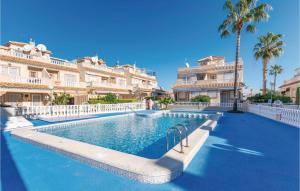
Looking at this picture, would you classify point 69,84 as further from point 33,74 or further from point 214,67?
point 214,67

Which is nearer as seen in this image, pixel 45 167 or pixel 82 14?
pixel 45 167

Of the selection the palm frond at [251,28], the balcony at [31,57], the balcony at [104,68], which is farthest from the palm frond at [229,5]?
the balcony at [31,57]

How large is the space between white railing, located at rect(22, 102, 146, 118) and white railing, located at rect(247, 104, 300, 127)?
1703 cm

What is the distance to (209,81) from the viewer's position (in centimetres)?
2875

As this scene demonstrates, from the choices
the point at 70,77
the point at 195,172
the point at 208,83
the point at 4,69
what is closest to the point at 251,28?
the point at 208,83

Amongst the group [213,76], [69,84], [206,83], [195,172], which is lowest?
[195,172]

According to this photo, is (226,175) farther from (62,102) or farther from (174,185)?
(62,102)

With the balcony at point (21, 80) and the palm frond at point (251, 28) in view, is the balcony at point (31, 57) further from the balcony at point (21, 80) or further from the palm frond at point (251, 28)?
the palm frond at point (251, 28)

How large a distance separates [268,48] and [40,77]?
3543 centimetres

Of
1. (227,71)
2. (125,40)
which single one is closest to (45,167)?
(227,71)

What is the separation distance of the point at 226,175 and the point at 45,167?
5226 millimetres

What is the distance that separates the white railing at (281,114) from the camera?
10.3 metres

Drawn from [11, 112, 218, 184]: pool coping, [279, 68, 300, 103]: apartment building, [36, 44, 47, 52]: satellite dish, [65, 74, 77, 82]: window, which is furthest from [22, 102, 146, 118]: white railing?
[279, 68, 300, 103]: apartment building

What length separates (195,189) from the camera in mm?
3502
